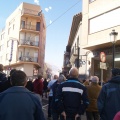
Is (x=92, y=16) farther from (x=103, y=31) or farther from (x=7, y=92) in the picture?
(x=7, y=92)

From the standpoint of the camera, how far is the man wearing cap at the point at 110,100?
5.46 metres

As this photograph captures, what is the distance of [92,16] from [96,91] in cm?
1480

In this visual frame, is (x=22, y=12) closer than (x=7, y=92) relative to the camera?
No

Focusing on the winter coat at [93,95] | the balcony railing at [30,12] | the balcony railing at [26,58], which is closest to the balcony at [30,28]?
the balcony railing at [30,12]

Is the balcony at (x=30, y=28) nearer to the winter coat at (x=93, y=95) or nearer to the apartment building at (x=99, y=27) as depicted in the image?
the apartment building at (x=99, y=27)

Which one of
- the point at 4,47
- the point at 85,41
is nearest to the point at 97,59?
the point at 85,41

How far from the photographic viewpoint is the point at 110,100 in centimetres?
550

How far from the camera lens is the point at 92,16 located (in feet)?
74.7

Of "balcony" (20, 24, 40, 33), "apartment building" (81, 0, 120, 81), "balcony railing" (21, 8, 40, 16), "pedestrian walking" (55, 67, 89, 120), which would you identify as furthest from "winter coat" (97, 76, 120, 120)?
"balcony railing" (21, 8, 40, 16)

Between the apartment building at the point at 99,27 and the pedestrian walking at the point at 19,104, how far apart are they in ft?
51.5

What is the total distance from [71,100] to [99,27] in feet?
51.8

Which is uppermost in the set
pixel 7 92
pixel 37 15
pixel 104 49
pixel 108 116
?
pixel 37 15

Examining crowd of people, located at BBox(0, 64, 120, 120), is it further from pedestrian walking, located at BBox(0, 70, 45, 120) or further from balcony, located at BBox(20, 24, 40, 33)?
balcony, located at BBox(20, 24, 40, 33)

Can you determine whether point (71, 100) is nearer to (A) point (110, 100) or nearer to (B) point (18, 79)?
(A) point (110, 100)
